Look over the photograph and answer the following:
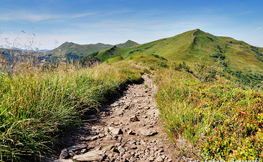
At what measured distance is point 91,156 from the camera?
10.4 ft

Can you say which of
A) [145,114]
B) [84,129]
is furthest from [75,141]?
[145,114]

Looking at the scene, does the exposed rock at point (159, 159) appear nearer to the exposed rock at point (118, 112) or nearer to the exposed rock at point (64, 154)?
the exposed rock at point (64, 154)

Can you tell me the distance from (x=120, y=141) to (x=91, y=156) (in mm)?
1062

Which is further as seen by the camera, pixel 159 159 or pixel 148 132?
pixel 148 132

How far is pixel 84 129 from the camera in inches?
178

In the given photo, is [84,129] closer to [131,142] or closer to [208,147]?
[131,142]

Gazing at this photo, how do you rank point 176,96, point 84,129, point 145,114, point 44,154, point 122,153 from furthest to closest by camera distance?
point 145,114 < point 176,96 < point 84,129 < point 122,153 < point 44,154

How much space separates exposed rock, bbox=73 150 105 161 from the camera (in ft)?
10.1

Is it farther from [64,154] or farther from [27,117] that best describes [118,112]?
[27,117]

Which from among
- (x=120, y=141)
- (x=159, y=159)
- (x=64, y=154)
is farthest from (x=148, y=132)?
(x=64, y=154)

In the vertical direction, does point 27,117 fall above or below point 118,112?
above

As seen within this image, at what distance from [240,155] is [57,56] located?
709 centimetres

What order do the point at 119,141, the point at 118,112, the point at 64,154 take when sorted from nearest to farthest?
1. the point at 64,154
2. the point at 119,141
3. the point at 118,112

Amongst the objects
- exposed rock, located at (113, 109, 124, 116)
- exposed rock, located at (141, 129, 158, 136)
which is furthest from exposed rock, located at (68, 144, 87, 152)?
exposed rock, located at (113, 109, 124, 116)
